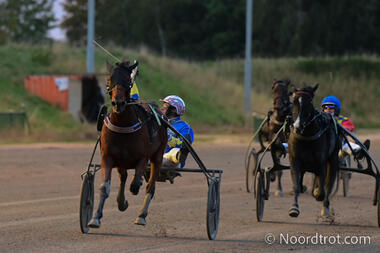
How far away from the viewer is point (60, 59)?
2980 cm

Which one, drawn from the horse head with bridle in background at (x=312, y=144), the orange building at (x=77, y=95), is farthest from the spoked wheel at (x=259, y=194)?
the orange building at (x=77, y=95)

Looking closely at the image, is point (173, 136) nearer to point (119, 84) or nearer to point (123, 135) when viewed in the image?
point (123, 135)

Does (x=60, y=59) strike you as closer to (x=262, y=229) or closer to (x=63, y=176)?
(x=63, y=176)

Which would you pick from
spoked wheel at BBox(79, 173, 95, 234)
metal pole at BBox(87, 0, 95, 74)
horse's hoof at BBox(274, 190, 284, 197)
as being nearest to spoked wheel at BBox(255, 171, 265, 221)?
spoked wheel at BBox(79, 173, 95, 234)

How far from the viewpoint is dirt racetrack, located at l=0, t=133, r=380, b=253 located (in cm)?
729

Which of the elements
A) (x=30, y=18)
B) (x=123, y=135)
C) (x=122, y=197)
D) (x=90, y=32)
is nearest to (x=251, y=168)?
(x=122, y=197)

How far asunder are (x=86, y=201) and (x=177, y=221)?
1.53m

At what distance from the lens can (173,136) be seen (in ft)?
31.1

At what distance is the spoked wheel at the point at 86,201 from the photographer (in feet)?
24.9

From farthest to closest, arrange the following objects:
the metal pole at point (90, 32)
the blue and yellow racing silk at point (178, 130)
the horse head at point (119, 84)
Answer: the metal pole at point (90, 32), the blue and yellow racing silk at point (178, 130), the horse head at point (119, 84)

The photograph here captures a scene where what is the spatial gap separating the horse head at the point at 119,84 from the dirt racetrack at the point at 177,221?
1201mm

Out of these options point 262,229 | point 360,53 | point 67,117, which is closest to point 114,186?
point 262,229

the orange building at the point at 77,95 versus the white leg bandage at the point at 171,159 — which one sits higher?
the white leg bandage at the point at 171,159

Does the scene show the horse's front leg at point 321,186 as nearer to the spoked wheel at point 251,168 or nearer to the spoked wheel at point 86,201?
the spoked wheel at point 86,201
